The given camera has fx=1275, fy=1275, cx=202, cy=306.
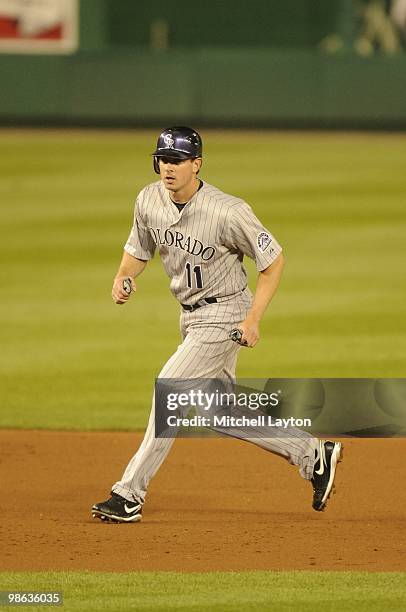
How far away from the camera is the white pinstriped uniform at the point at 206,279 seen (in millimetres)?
5789

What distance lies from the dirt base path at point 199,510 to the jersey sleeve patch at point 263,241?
1.32 metres

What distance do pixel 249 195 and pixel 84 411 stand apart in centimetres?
1014

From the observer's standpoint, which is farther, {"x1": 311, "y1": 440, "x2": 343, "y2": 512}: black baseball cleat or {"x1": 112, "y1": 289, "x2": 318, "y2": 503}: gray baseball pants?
{"x1": 311, "y1": 440, "x2": 343, "y2": 512}: black baseball cleat

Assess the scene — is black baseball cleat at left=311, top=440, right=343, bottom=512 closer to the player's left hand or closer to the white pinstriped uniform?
the white pinstriped uniform

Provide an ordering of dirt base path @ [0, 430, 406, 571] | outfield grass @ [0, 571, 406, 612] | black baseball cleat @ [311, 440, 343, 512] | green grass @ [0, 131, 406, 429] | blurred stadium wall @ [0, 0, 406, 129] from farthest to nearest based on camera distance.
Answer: blurred stadium wall @ [0, 0, 406, 129] < green grass @ [0, 131, 406, 429] < black baseball cleat @ [311, 440, 343, 512] < dirt base path @ [0, 430, 406, 571] < outfield grass @ [0, 571, 406, 612]

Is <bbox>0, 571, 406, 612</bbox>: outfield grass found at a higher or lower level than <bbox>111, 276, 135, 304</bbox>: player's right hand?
lower

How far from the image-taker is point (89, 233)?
15.8m

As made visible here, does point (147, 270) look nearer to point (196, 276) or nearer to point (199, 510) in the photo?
point (199, 510)

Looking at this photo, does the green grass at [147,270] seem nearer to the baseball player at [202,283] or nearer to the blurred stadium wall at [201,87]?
the blurred stadium wall at [201,87]

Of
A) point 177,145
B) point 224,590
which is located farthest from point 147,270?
point 224,590

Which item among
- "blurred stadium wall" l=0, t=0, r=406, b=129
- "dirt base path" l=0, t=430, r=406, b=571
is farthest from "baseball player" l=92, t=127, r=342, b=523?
"blurred stadium wall" l=0, t=0, r=406, b=129

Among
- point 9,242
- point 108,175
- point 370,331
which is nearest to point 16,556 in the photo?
point 370,331

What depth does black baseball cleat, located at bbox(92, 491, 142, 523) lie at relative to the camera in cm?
601

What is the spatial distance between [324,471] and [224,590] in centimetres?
116
